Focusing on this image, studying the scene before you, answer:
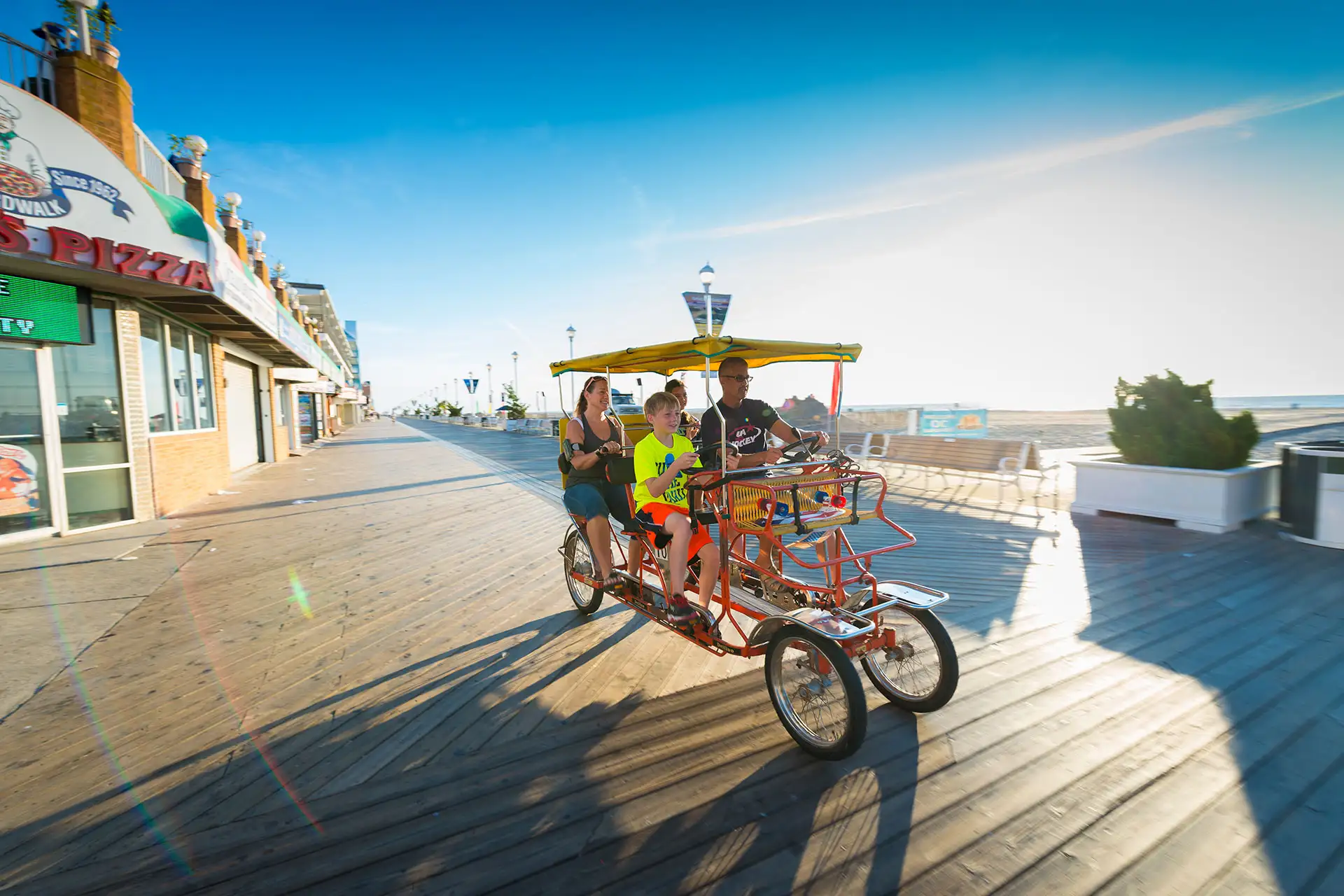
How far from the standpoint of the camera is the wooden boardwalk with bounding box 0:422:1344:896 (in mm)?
2283

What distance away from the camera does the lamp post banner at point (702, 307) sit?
482 inches

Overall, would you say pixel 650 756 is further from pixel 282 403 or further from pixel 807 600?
pixel 282 403

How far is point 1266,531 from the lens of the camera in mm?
7172

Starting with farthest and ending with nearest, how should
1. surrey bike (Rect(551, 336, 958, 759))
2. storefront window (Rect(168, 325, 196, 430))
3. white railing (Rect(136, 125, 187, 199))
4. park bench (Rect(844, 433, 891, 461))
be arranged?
park bench (Rect(844, 433, 891, 461)) < storefront window (Rect(168, 325, 196, 430)) < white railing (Rect(136, 125, 187, 199)) < surrey bike (Rect(551, 336, 958, 759))

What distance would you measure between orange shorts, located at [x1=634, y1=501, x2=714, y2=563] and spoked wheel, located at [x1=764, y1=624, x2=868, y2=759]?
2.74 feet

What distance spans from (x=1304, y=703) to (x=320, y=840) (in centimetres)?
497

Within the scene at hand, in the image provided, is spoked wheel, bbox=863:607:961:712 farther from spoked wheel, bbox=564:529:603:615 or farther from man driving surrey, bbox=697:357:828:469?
spoked wheel, bbox=564:529:603:615

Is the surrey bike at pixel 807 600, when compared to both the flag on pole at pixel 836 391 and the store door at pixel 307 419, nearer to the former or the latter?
the flag on pole at pixel 836 391

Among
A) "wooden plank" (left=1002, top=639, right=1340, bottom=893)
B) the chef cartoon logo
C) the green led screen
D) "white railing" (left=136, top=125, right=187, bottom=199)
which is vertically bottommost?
"wooden plank" (left=1002, top=639, right=1340, bottom=893)

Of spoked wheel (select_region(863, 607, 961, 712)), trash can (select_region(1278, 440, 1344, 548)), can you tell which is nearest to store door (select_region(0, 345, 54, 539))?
spoked wheel (select_region(863, 607, 961, 712))

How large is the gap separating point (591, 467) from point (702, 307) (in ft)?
27.4

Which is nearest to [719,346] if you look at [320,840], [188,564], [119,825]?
[320,840]

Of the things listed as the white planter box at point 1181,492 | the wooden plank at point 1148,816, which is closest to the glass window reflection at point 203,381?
the wooden plank at point 1148,816

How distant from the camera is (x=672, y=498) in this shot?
12.5 ft
